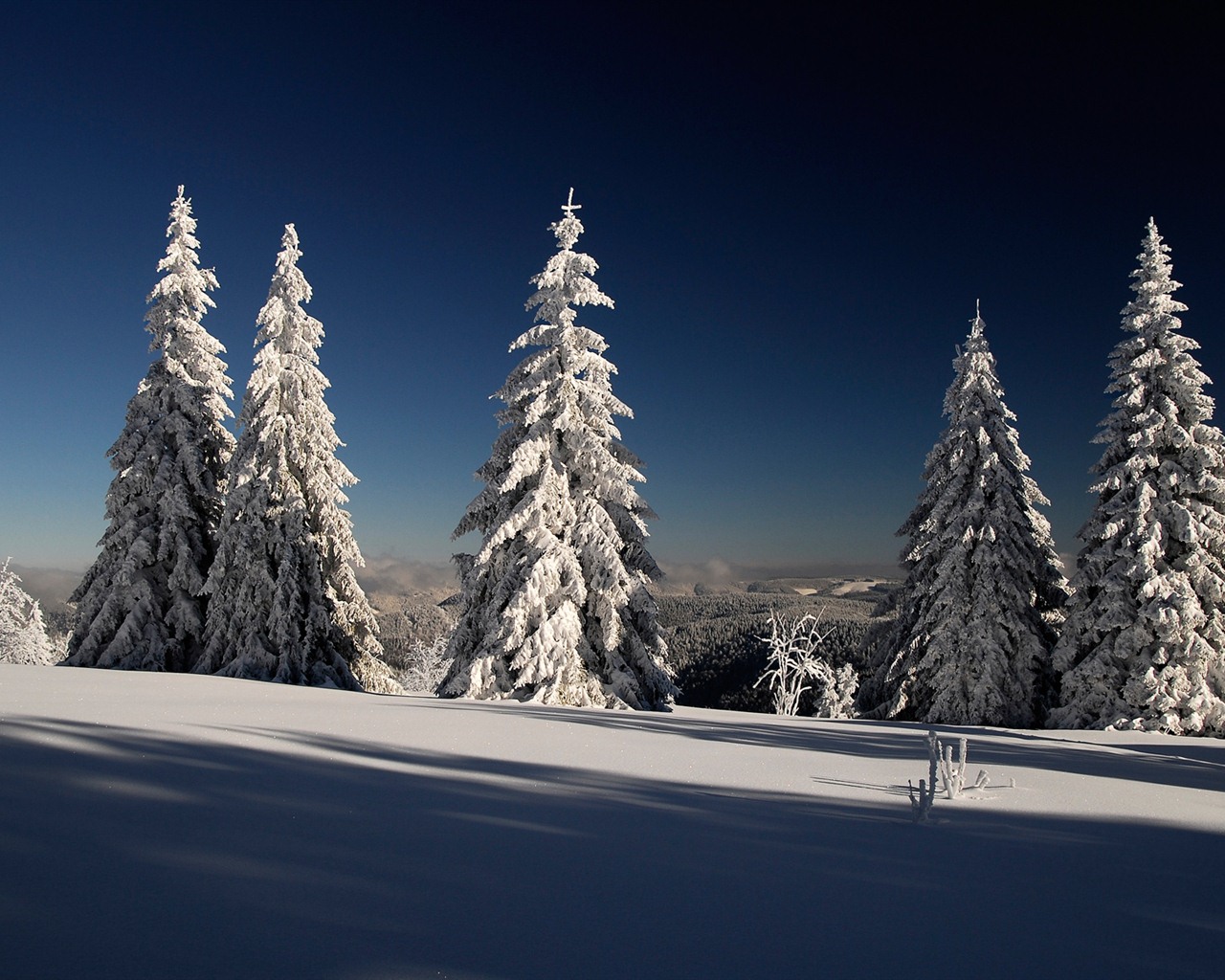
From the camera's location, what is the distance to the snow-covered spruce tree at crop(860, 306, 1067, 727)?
21047mm

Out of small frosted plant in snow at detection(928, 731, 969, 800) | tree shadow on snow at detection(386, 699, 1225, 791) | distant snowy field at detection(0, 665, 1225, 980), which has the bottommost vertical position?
tree shadow on snow at detection(386, 699, 1225, 791)

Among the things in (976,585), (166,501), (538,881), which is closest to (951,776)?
(538,881)

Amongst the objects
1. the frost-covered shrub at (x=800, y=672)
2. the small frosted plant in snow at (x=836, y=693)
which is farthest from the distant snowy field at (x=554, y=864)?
the small frosted plant in snow at (x=836, y=693)

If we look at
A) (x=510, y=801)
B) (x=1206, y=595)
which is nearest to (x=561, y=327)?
(x=510, y=801)

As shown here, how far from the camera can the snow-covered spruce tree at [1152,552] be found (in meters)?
18.7

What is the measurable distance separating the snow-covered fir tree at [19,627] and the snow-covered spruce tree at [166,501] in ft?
80.9

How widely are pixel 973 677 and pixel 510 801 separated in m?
19.0

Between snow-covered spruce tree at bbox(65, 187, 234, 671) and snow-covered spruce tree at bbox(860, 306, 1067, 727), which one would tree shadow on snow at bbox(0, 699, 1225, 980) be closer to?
snow-covered spruce tree at bbox(860, 306, 1067, 727)

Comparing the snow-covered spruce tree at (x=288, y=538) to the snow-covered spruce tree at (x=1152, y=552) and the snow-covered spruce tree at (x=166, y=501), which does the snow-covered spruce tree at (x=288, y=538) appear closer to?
the snow-covered spruce tree at (x=166, y=501)

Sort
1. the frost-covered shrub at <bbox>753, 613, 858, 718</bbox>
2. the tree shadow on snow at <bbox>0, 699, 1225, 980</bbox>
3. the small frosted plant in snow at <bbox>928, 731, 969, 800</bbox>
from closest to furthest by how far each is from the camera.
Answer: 1. the tree shadow on snow at <bbox>0, 699, 1225, 980</bbox>
2. the small frosted plant in snow at <bbox>928, 731, 969, 800</bbox>
3. the frost-covered shrub at <bbox>753, 613, 858, 718</bbox>

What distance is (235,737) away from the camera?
26.2 feet

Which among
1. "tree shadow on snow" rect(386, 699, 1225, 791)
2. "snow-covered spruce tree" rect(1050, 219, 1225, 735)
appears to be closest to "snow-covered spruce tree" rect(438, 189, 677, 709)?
"tree shadow on snow" rect(386, 699, 1225, 791)

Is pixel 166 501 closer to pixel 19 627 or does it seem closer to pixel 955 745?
pixel 955 745

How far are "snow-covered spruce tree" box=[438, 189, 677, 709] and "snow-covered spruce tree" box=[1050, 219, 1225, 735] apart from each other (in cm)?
1162
